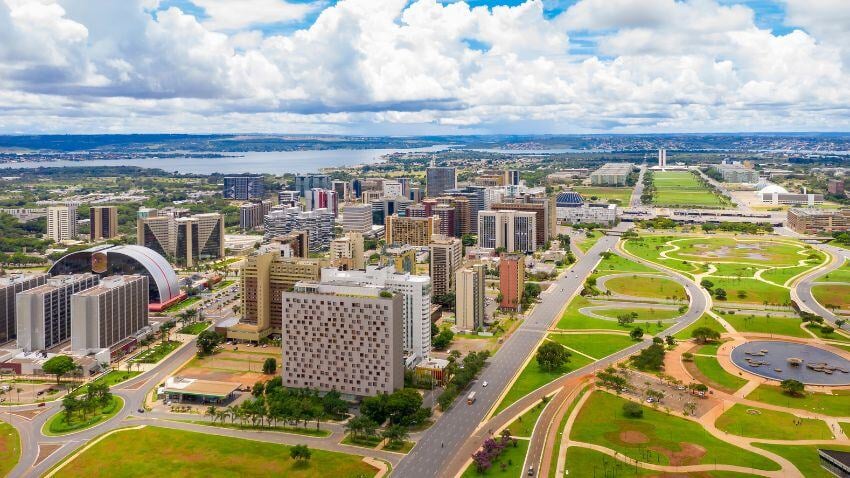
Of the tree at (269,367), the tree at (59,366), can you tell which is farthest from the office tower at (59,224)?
the tree at (269,367)

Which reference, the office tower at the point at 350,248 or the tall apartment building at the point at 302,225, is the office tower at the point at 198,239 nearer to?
the tall apartment building at the point at 302,225

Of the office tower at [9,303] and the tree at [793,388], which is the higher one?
the office tower at [9,303]

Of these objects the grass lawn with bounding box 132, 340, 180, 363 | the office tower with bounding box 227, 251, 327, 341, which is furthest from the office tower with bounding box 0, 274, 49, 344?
the office tower with bounding box 227, 251, 327, 341

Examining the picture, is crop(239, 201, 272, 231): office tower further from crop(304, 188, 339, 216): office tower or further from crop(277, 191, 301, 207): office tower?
crop(277, 191, 301, 207): office tower

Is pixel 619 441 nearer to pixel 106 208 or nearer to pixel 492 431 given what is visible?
pixel 492 431

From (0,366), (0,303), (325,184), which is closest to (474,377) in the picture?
(0,366)
